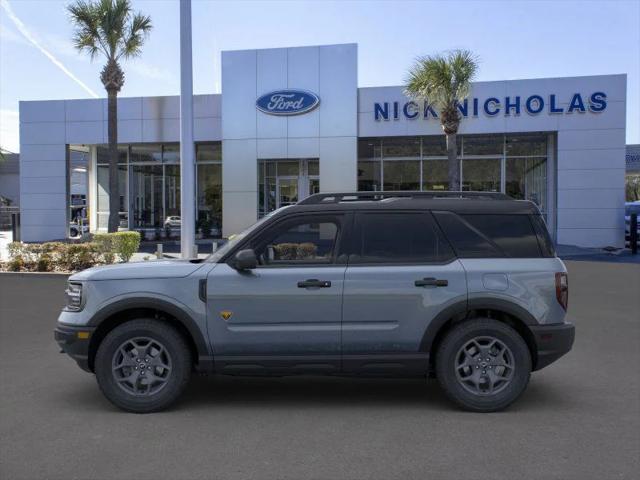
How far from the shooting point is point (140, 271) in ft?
17.2

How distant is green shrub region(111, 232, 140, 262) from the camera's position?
16.2 meters

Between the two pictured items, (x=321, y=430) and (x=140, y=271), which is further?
(x=140, y=271)

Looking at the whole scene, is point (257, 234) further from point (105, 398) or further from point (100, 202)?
point (100, 202)

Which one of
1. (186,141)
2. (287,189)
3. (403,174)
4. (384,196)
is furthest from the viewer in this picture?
(287,189)

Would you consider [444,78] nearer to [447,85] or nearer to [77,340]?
[447,85]

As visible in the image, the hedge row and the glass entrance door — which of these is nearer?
the hedge row

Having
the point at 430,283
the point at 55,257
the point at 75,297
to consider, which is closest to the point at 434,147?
the point at 55,257

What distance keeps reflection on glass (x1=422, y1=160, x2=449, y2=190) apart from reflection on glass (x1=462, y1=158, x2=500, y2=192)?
0.79 m

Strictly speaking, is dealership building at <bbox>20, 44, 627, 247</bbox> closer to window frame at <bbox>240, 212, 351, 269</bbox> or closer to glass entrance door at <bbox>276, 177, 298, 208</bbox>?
glass entrance door at <bbox>276, 177, 298, 208</bbox>

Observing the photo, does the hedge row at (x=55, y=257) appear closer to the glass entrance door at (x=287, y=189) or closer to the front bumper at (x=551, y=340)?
the glass entrance door at (x=287, y=189)

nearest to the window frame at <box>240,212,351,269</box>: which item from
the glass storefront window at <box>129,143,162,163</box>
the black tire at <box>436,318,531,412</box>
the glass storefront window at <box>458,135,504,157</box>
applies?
the black tire at <box>436,318,531,412</box>

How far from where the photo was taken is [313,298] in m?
5.09

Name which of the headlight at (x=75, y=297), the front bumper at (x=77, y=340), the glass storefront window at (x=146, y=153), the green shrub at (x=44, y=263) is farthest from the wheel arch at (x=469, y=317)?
the glass storefront window at (x=146, y=153)

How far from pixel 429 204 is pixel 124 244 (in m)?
12.4
